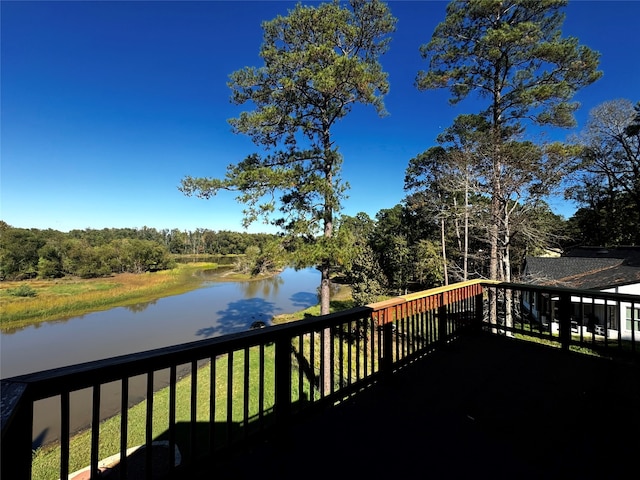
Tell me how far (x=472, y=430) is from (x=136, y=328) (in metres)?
19.1

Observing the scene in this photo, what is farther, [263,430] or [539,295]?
[539,295]

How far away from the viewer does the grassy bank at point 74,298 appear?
18766 mm

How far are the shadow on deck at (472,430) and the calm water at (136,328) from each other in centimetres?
706

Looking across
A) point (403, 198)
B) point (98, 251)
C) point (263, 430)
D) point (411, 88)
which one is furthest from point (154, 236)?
point (263, 430)

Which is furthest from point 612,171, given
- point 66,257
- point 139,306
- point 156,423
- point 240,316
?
point 66,257

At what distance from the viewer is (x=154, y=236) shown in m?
77.4

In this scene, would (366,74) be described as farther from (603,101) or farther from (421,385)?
(603,101)

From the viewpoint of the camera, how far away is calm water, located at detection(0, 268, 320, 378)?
12914 millimetres

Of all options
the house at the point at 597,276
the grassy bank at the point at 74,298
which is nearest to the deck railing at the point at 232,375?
the house at the point at 597,276

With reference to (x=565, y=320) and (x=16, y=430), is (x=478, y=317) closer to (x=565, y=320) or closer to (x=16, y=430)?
(x=565, y=320)

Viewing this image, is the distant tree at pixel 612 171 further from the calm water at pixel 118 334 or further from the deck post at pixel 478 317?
the calm water at pixel 118 334

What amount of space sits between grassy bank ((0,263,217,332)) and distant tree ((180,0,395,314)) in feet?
66.8

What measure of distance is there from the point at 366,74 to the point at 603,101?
14355mm

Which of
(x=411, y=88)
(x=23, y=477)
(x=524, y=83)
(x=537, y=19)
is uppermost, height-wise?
(x=537, y=19)
